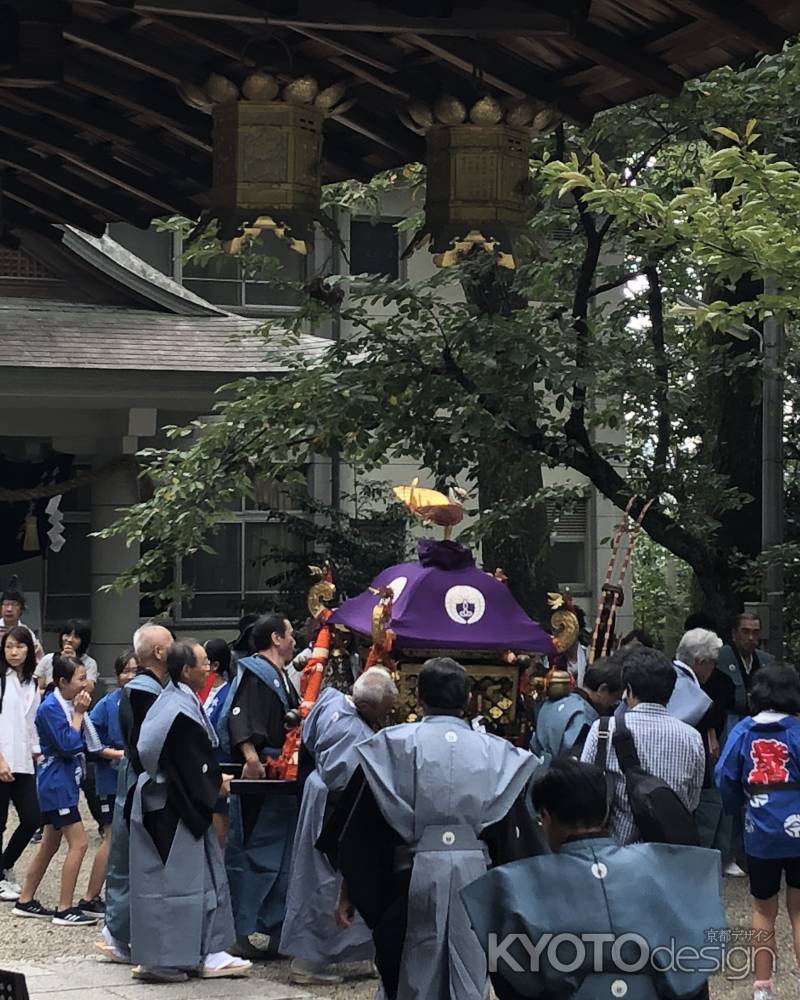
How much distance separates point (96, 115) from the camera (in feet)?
21.7

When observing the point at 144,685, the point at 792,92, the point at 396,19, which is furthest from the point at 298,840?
the point at 792,92

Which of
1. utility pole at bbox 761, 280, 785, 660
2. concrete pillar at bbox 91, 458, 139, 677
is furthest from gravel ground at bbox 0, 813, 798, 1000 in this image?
concrete pillar at bbox 91, 458, 139, 677

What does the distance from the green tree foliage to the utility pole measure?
0.17 metres

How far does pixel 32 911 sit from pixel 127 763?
2.05 metres

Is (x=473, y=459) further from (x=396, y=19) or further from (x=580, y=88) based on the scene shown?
(x=396, y=19)

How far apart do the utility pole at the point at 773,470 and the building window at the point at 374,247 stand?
973 cm

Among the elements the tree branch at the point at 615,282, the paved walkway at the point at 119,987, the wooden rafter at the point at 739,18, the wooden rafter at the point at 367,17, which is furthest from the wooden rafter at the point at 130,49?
the tree branch at the point at 615,282

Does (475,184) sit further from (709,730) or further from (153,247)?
(153,247)

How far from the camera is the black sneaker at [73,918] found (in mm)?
9836

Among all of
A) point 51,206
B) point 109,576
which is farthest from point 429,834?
point 109,576

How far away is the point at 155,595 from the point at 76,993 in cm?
541

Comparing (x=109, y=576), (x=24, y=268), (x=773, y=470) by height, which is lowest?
(x=109, y=576)

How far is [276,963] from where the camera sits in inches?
356

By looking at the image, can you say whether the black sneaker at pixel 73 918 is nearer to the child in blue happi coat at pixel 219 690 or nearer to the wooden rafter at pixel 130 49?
the child in blue happi coat at pixel 219 690
